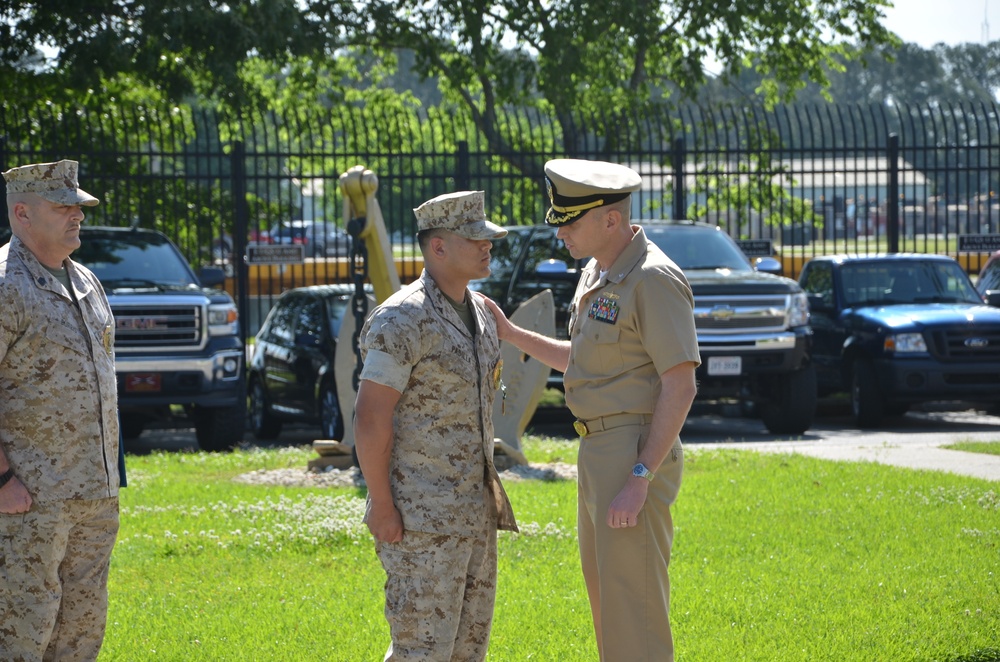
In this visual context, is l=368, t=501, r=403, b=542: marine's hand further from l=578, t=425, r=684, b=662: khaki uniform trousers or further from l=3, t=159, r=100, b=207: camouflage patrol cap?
l=3, t=159, r=100, b=207: camouflage patrol cap

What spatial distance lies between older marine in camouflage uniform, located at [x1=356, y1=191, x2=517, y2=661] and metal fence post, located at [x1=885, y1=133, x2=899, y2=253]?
1405 centimetres

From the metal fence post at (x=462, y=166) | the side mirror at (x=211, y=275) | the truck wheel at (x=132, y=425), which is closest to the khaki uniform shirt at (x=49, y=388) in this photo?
the side mirror at (x=211, y=275)

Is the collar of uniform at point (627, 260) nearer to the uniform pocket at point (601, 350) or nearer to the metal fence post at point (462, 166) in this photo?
the uniform pocket at point (601, 350)

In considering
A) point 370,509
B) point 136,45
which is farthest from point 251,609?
point 136,45

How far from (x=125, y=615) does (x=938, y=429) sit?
9.79 meters

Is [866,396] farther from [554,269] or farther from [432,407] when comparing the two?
[432,407]

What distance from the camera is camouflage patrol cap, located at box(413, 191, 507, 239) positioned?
4.23 meters

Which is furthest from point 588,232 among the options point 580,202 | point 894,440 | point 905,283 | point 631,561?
point 905,283

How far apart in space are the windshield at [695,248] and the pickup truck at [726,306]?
1cm

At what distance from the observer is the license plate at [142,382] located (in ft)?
38.4

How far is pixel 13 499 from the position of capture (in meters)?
4.35

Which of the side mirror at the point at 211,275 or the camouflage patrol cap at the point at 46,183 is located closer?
the camouflage patrol cap at the point at 46,183

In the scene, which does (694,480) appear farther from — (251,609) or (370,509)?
(370,509)

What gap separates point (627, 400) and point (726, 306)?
8414 millimetres
